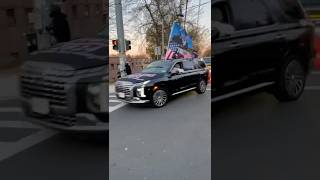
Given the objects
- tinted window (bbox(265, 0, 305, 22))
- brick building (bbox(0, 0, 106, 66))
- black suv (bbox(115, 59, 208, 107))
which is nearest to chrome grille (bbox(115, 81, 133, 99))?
black suv (bbox(115, 59, 208, 107))

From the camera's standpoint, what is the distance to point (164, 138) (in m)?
2.33

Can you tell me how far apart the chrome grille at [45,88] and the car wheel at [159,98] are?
1.70 feet

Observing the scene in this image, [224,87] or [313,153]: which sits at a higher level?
[224,87]

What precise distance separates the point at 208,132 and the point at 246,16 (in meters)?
0.64

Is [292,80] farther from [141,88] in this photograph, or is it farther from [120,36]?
[120,36]

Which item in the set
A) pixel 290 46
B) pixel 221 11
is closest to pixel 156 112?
pixel 221 11

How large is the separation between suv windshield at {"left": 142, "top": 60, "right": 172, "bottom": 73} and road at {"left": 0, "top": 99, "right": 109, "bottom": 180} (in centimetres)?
59

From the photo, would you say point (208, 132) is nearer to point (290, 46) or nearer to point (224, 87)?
point (224, 87)

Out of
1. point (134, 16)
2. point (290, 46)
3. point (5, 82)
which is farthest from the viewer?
point (5, 82)

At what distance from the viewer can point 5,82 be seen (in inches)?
99.1

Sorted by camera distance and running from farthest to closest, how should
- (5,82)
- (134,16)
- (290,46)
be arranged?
(5,82) → (290,46) → (134,16)

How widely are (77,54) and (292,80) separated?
46.9 inches

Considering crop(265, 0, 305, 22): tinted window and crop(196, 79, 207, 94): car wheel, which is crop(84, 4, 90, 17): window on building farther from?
crop(265, 0, 305, 22): tinted window

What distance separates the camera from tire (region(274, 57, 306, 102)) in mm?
2389
